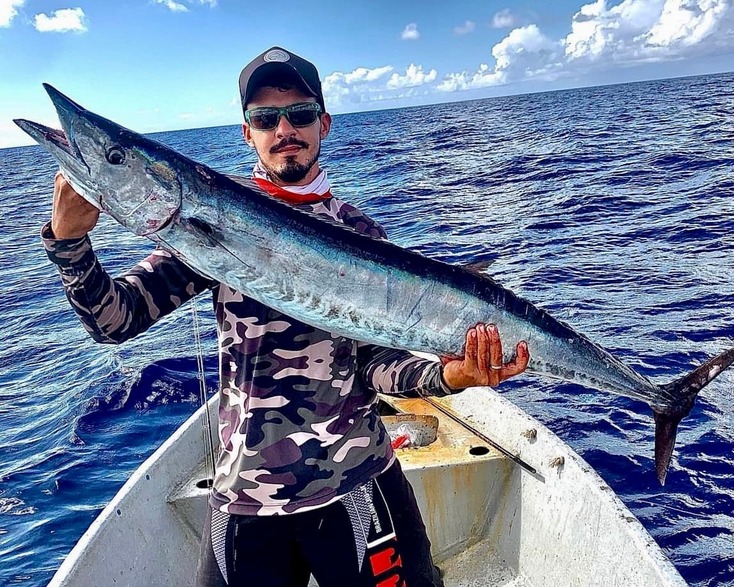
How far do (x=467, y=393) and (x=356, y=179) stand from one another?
2560cm

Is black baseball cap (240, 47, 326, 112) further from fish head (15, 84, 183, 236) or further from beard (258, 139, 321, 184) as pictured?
fish head (15, 84, 183, 236)

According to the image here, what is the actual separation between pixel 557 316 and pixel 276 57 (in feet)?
27.3

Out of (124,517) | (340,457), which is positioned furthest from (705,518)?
(124,517)

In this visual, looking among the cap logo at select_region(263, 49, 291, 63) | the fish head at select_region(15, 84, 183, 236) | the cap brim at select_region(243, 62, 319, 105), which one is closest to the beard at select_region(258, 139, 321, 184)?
the cap brim at select_region(243, 62, 319, 105)

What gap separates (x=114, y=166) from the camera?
8.63ft

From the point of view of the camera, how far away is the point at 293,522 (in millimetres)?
2973

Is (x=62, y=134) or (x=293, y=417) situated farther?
(x=293, y=417)

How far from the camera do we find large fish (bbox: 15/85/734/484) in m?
2.62

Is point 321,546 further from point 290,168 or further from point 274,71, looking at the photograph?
point 274,71

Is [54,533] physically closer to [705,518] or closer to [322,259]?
[322,259]

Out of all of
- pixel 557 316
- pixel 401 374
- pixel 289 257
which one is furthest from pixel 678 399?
pixel 557 316

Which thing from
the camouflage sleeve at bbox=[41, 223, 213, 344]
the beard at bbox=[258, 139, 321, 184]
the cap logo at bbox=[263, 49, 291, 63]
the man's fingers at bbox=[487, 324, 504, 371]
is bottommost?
the man's fingers at bbox=[487, 324, 504, 371]

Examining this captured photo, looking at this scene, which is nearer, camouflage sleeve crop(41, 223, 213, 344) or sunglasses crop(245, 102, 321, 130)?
camouflage sleeve crop(41, 223, 213, 344)

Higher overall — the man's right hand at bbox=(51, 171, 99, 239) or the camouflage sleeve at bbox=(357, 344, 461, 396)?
the man's right hand at bbox=(51, 171, 99, 239)
